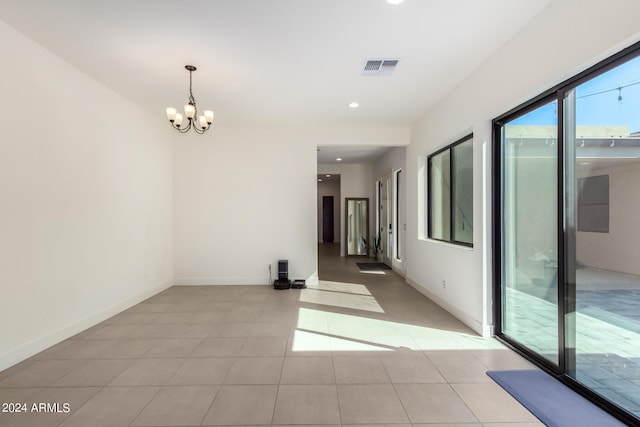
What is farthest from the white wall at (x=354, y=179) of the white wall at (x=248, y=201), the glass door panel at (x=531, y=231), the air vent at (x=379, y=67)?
the glass door panel at (x=531, y=231)

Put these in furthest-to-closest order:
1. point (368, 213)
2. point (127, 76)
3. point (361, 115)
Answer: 1. point (368, 213)
2. point (361, 115)
3. point (127, 76)

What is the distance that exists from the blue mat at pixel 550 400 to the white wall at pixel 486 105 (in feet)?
3.10

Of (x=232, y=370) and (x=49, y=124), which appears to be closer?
(x=232, y=370)

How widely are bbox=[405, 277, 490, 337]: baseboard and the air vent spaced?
3.12 m

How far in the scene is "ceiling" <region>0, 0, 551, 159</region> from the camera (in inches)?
104

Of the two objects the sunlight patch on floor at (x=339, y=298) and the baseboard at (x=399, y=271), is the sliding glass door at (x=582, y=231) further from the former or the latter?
the baseboard at (x=399, y=271)

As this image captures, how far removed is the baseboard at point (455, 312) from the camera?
3.69 meters

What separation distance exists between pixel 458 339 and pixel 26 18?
520 cm

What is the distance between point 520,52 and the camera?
2969mm

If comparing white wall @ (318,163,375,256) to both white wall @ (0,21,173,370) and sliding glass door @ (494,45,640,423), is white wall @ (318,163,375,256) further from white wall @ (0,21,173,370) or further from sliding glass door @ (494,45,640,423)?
sliding glass door @ (494,45,640,423)

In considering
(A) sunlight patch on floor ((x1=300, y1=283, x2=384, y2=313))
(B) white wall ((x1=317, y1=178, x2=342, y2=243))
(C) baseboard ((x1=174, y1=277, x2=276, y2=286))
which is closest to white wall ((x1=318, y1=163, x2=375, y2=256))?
(B) white wall ((x1=317, y1=178, x2=342, y2=243))

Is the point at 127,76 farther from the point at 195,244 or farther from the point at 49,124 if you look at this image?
the point at 195,244

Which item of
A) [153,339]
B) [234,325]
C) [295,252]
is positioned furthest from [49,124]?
[295,252]

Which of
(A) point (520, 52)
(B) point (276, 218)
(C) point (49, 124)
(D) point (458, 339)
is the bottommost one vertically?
(D) point (458, 339)
